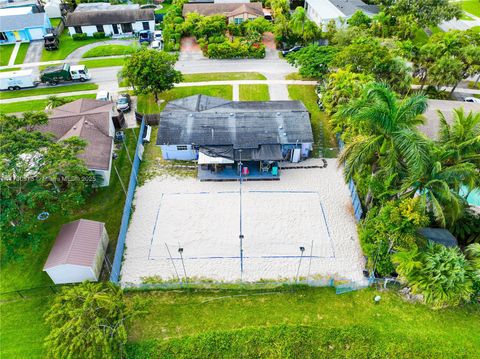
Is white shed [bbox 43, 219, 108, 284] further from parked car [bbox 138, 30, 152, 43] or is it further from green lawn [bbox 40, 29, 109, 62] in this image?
parked car [bbox 138, 30, 152, 43]

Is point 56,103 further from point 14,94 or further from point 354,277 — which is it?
point 354,277

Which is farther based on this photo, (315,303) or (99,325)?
(315,303)

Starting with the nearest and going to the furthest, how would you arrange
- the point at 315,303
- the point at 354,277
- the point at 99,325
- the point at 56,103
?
the point at 99,325, the point at 315,303, the point at 354,277, the point at 56,103

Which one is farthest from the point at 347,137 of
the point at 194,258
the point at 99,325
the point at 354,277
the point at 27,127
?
the point at 27,127

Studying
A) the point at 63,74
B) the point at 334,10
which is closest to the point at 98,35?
the point at 63,74

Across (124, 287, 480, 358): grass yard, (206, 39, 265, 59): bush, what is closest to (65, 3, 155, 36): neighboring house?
(206, 39, 265, 59): bush

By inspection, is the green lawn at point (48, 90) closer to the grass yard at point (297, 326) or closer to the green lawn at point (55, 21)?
the green lawn at point (55, 21)

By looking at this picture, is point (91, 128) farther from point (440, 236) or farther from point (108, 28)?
point (108, 28)
